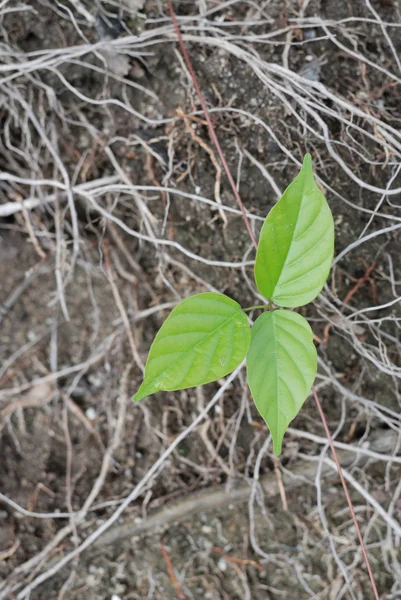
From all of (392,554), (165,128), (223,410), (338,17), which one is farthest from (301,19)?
(392,554)

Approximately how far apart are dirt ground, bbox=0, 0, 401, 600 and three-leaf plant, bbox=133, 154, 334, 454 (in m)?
0.28

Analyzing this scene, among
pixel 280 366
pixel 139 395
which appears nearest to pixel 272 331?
pixel 280 366

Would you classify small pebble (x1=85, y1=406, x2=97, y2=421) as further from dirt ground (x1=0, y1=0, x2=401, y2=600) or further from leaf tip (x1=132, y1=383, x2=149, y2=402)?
leaf tip (x1=132, y1=383, x2=149, y2=402)

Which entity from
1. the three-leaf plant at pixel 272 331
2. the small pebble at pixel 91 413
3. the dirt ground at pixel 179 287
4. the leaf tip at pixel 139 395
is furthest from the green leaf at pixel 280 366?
the small pebble at pixel 91 413

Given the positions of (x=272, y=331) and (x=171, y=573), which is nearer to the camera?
(x=272, y=331)

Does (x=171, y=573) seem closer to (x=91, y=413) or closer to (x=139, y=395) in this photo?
(x=91, y=413)

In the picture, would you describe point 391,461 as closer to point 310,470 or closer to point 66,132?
point 310,470

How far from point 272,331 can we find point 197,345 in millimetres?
110

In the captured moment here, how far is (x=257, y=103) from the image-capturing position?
1114mm

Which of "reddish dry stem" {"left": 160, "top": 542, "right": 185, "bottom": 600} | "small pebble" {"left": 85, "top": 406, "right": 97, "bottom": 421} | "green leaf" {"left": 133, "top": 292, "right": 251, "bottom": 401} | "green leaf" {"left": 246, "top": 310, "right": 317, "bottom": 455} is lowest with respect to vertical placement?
"reddish dry stem" {"left": 160, "top": 542, "right": 185, "bottom": 600}

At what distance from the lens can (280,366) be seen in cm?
80

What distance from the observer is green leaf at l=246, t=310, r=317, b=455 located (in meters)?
0.78

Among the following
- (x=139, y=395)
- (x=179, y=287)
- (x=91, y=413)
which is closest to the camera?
(x=139, y=395)

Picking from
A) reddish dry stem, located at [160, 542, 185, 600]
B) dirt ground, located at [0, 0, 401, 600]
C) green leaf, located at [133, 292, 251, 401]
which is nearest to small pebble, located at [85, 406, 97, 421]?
dirt ground, located at [0, 0, 401, 600]
